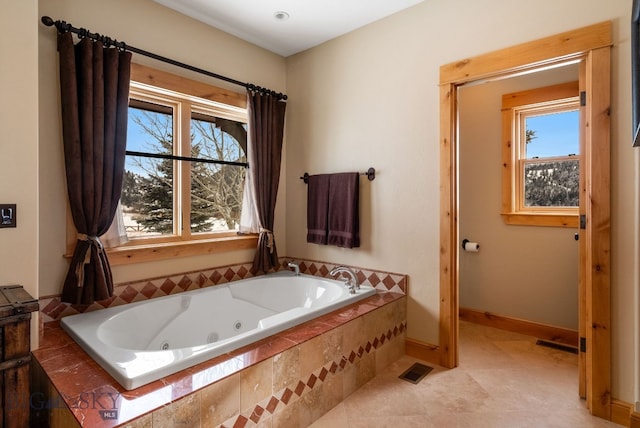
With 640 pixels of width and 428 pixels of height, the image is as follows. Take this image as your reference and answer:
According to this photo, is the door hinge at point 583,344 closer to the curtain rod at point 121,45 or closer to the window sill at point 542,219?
the window sill at point 542,219

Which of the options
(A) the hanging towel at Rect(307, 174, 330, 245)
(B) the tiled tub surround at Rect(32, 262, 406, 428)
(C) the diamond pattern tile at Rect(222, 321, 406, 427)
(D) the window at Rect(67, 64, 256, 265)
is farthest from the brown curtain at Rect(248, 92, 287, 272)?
(C) the diamond pattern tile at Rect(222, 321, 406, 427)

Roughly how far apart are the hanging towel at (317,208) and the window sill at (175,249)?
0.50 meters

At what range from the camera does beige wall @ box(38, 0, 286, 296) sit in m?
1.91

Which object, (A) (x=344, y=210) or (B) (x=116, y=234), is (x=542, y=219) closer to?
(A) (x=344, y=210)

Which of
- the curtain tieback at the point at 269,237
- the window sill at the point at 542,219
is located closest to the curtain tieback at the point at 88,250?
the curtain tieback at the point at 269,237

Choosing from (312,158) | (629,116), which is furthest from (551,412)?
(312,158)

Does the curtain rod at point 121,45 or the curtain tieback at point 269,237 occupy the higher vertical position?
the curtain rod at point 121,45

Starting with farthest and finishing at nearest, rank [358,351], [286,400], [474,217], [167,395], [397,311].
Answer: [474,217] < [397,311] < [358,351] < [286,400] < [167,395]

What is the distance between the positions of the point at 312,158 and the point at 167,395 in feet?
7.43

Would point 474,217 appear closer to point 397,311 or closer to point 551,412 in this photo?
point 397,311

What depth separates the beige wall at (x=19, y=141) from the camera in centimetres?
155

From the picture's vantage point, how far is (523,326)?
3.01 m

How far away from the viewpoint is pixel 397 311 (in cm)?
245

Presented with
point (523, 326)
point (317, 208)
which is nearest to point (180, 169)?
point (317, 208)
